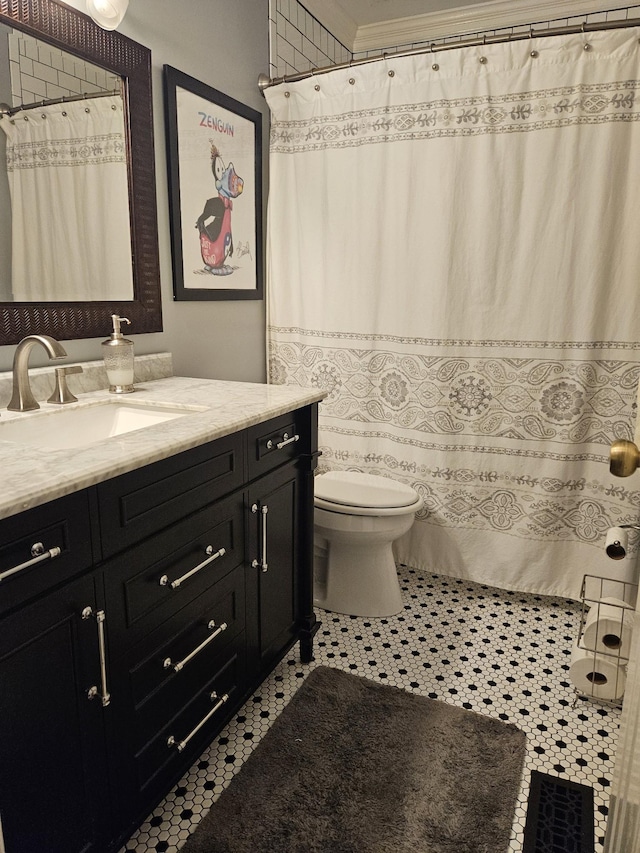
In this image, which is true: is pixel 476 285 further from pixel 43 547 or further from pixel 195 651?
pixel 43 547

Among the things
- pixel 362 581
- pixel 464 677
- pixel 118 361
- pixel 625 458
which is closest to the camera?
pixel 625 458

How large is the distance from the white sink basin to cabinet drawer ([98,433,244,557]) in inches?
8.0

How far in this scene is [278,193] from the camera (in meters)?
2.42

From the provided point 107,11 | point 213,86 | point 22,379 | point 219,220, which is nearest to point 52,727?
point 22,379

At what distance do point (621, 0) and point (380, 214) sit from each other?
1.34 m

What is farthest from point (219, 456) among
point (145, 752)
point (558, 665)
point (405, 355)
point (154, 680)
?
point (558, 665)

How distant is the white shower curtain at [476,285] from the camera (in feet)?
6.48

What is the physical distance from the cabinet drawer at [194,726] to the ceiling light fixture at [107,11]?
5.28 feet

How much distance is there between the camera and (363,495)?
213 cm

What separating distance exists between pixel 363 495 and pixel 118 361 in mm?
966

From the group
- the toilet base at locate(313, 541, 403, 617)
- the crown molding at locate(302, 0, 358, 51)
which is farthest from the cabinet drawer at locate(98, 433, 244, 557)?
the crown molding at locate(302, 0, 358, 51)

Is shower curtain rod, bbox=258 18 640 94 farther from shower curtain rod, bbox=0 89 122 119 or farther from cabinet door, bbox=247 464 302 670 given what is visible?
cabinet door, bbox=247 464 302 670

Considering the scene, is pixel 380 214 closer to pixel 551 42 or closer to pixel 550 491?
pixel 551 42

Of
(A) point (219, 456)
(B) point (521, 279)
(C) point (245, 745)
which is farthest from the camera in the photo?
(B) point (521, 279)
